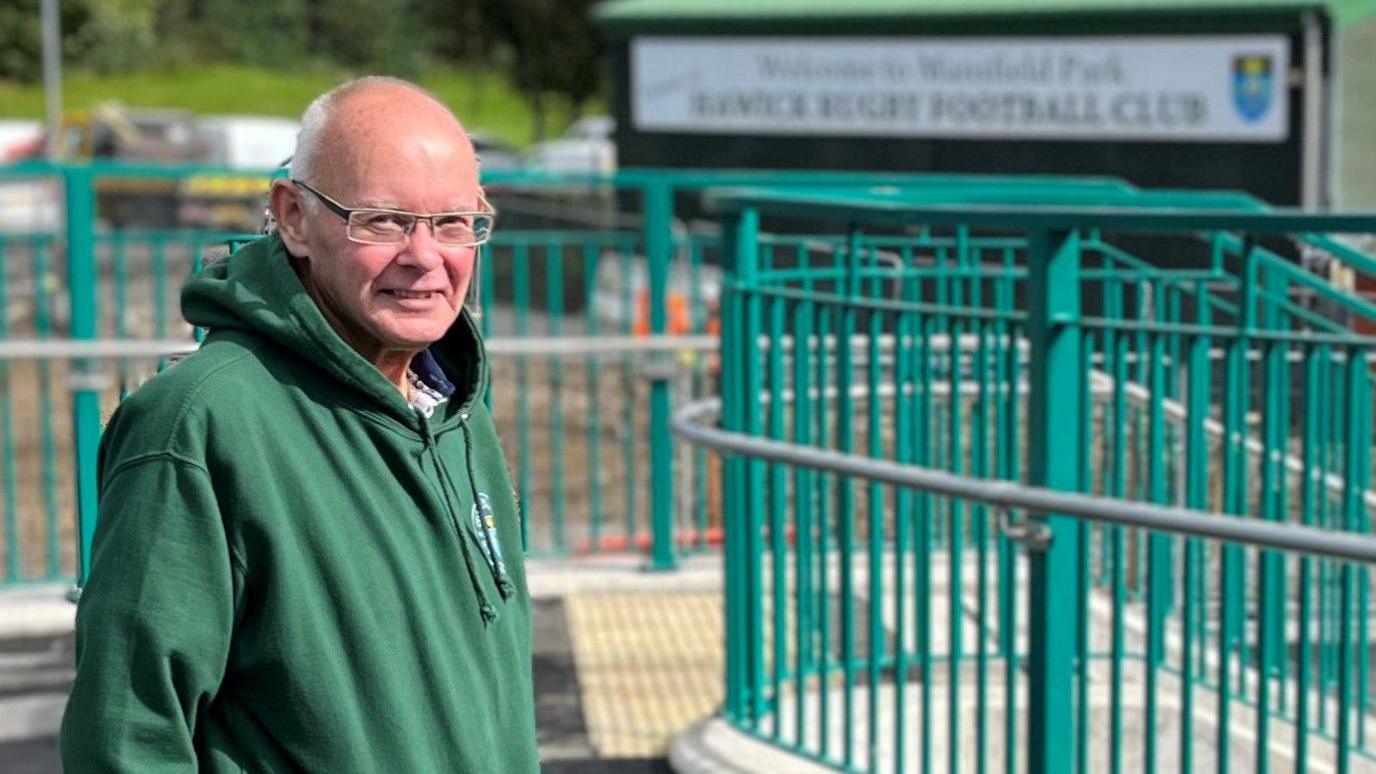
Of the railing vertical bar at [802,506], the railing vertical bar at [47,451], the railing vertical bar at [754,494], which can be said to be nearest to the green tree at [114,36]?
the railing vertical bar at [47,451]

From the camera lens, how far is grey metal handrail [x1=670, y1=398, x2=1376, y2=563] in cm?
400

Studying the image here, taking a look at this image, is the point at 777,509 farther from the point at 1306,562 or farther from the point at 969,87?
the point at 969,87

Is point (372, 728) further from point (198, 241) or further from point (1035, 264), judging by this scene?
point (198, 241)

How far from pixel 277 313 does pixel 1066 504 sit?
2329 millimetres

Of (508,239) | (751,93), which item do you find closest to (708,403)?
(508,239)

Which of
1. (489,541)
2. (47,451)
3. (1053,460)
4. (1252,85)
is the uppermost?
(1252,85)

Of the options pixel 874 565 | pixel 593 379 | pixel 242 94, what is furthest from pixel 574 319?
pixel 242 94

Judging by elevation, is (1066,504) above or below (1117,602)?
above

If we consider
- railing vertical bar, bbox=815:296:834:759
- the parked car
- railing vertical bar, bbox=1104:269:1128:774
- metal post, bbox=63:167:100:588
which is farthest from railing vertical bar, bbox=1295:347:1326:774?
the parked car

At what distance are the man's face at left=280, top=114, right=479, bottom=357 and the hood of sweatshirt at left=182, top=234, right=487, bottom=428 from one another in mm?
42

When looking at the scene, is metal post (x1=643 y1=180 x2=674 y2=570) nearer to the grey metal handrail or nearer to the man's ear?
the grey metal handrail

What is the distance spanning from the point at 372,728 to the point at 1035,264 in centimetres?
236

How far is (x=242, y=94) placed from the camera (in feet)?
189

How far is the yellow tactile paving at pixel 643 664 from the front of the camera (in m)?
6.20
